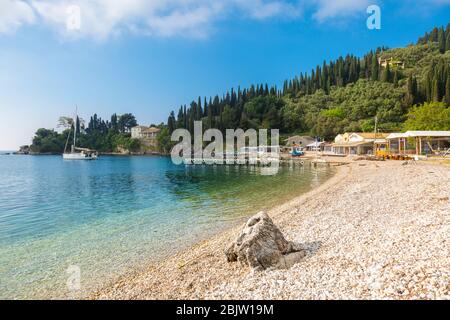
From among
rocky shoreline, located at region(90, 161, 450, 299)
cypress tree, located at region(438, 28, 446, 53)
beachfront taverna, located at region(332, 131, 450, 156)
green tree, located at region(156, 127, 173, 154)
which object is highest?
cypress tree, located at region(438, 28, 446, 53)

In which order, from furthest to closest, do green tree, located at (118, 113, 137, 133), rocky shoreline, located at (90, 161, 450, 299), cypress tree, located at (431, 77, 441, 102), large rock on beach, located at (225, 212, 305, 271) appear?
green tree, located at (118, 113, 137, 133)
cypress tree, located at (431, 77, 441, 102)
large rock on beach, located at (225, 212, 305, 271)
rocky shoreline, located at (90, 161, 450, 299)

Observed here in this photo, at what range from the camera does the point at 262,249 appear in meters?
6.23

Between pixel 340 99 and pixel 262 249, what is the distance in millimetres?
109473

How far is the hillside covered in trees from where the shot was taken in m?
79.8

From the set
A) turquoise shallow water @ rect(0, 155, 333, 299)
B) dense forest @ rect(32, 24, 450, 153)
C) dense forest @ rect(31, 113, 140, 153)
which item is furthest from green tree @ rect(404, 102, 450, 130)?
dense forest @ rect(31, 113, 140, 153)

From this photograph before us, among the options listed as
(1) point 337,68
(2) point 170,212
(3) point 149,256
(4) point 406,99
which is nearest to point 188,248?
(3) point 149,256

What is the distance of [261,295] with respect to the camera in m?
4.67

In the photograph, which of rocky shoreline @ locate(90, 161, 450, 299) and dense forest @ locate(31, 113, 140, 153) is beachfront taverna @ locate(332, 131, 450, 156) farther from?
dense forest @ locate(31, 113, 140, 153)

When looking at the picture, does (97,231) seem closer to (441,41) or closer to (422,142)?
(422,142)

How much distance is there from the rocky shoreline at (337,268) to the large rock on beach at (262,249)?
0.71 ft

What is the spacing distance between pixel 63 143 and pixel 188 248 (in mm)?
149914

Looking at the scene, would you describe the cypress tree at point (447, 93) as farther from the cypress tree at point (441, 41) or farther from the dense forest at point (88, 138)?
the dense forest at point (88, 138)

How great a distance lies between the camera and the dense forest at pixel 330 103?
79812mm

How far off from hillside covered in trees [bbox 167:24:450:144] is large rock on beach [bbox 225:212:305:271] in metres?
78.8
